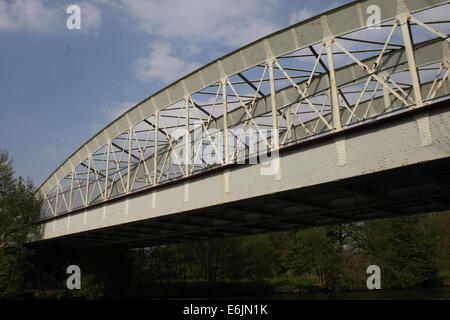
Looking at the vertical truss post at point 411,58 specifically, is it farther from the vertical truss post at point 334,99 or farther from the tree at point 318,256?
the tree at point 318,256

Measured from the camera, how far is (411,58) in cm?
1220

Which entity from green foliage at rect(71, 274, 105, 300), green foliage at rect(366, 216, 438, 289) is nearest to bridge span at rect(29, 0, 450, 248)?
green foliage at rect(71, 274, 105, 300)

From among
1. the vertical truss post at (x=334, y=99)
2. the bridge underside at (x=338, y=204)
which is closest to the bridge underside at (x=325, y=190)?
the bridge underside at (x=338, y=204)

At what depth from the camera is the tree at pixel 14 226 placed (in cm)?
3042

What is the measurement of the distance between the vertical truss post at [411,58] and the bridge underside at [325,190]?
1.03 m

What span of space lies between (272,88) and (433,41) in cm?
887

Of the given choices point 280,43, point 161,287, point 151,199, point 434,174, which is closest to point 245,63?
point 280,43

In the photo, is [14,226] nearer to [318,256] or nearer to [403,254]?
[318,256]

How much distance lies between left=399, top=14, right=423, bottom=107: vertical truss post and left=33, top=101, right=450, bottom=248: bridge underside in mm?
1029

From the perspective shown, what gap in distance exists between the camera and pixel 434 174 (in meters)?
13.7

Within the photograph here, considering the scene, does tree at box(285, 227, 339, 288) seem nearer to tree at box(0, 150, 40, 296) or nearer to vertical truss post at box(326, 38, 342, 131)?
tree at box(0, 150, 40, 296)

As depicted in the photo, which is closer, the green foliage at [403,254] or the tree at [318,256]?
the green foliage at [403,254]

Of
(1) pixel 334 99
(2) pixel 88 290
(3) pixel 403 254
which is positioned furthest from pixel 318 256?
(1) pixel 334 99

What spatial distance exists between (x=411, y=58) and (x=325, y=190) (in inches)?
236
